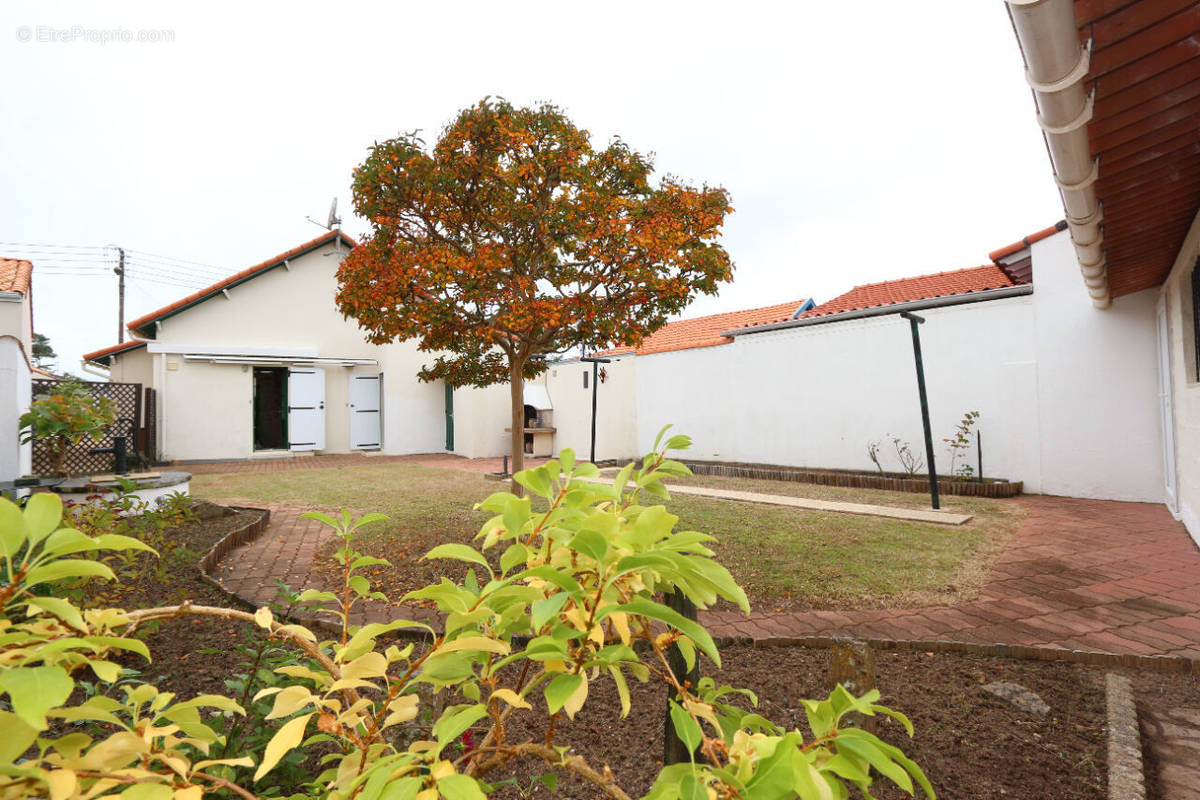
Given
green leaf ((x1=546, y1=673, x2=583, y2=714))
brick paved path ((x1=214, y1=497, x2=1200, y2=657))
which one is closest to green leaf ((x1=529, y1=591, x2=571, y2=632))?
green leaf ((x1=546, y1=673, x2=583, y2=714))

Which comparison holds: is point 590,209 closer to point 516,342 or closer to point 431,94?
point 516,342

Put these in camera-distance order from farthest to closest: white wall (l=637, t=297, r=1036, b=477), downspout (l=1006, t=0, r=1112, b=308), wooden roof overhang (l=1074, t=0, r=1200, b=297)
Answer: white wall (l=637, t=297, r=1036, b=477)
wooden roof overhang (l=1074, t=0, r=1200, b=297)
downspout (l=1006, t=0, r=1112, b=308)

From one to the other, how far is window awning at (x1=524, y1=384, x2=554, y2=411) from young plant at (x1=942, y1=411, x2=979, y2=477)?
→ 9161mm

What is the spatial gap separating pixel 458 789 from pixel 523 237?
16.8 feet

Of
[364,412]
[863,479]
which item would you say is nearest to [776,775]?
[863,479]

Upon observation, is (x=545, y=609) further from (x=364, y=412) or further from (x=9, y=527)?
(x=364, y=412)

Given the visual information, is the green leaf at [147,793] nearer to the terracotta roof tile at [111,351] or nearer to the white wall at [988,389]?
the white wall at [988,389]

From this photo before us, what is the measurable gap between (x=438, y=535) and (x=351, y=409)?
474 inches

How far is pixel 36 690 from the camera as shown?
1.42ft

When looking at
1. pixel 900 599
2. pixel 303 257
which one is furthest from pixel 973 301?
pixel 303 257

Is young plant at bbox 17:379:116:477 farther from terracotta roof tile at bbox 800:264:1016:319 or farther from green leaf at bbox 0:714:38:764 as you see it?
terracotta roof tile at bbox 800:264:1016:319

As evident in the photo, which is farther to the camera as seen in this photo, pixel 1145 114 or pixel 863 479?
pixel 863 479

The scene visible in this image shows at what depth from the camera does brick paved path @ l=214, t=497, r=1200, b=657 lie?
2943mm

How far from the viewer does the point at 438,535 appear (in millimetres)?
5250
